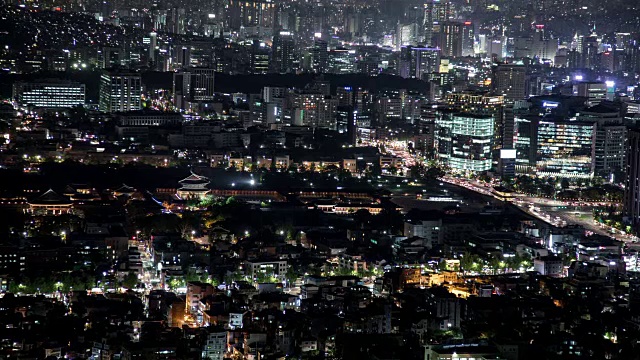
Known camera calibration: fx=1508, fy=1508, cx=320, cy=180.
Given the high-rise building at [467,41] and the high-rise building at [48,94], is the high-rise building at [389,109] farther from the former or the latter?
the high-rise building at [467,41]

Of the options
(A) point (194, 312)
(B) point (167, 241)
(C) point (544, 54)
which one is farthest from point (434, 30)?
(A) point (194, 312)

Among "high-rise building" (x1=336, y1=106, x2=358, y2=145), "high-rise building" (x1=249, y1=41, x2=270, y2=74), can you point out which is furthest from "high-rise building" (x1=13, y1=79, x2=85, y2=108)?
"high-rise building" (x1=249, y1=41, x2=270, y2=74)

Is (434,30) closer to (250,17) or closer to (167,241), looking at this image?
(250,17)

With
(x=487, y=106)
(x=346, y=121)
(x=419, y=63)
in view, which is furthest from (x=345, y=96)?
(x=419, y=63)

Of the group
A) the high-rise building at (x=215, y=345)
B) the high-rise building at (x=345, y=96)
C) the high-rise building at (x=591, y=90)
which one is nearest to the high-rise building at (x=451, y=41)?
the high-rise building at (x=591, y=90)

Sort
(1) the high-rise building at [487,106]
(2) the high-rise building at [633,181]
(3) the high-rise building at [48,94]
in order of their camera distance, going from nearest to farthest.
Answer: (2) the high-rise building at [633,181]
(1) the high-rise building at [487,106]
(3) the high-rise building at [48,94]

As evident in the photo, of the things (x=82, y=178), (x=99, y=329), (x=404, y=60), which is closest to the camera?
(x=99, y=329)
